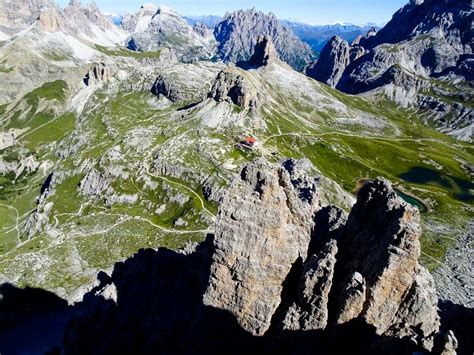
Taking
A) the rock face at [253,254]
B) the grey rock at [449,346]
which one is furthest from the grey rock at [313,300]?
the grey rock at [449,346]

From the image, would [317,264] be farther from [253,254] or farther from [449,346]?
[449,346]

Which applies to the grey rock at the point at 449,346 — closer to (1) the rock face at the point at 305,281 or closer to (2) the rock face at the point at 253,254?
(1) the rock face at the point at 305,281

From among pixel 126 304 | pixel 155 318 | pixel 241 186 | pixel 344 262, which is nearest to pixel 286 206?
pixel 241 186

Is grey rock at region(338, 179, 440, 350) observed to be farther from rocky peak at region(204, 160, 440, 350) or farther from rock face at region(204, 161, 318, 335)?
rock face at region(204, 161, 318, 335)

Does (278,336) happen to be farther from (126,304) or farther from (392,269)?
(126,304)

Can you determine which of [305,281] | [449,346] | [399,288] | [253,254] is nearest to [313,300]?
[305,281]

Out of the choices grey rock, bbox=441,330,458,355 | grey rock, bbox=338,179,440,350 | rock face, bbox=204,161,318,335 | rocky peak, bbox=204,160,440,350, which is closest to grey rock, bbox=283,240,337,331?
rocky peak, bbox=204,160,440,350

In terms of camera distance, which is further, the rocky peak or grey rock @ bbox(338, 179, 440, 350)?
the rocky peak
